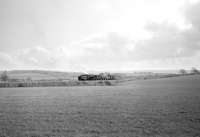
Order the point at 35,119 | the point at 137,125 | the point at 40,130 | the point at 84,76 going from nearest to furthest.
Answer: the point at 40,130
the point at 137,125
the point at 35,119
the point at 84,76

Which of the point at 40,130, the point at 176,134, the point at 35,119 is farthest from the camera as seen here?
the point at 35,119

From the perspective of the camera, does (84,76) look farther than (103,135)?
Yes

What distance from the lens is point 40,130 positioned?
733 centimetres

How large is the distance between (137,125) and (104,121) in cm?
213

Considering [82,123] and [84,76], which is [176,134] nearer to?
[82,123]

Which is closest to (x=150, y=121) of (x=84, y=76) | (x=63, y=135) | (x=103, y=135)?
(x=103, y=135)

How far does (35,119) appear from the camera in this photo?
360 inches

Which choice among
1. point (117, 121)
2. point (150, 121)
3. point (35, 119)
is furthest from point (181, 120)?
point (35, 119)

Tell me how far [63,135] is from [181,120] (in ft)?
24.4

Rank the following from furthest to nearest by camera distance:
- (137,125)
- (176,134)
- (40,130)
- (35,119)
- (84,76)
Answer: (84,76) → (35,119) → (137,125) → (40,130) → (176,134)

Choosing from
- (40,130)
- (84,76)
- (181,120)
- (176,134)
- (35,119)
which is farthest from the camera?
(84,76)

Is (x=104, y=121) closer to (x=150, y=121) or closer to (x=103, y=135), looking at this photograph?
(x=103, y=135)

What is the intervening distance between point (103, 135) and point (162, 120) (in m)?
4.37

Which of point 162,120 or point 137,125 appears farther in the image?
point 162,120
